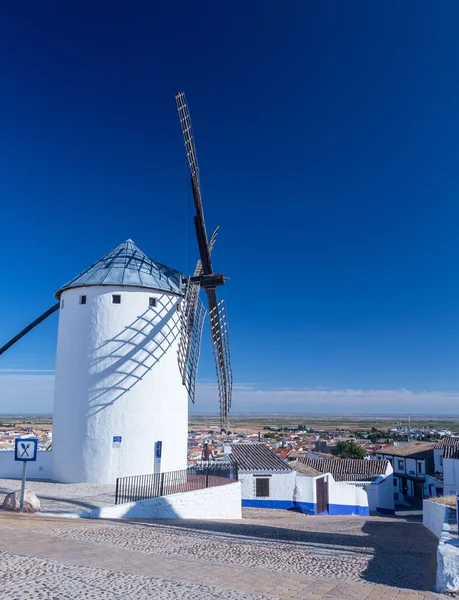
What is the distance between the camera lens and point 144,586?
17.8ft

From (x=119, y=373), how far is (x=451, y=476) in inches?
1011

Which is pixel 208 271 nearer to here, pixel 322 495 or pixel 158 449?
pixel 158 449

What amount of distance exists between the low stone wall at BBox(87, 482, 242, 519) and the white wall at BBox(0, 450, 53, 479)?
19.9 feet

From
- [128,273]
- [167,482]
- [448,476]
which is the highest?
[128,273]

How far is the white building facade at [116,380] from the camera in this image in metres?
15.8

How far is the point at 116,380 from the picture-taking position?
1609 cm

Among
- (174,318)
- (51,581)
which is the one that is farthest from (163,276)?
(51,581)

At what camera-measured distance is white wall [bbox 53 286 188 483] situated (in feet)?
51.9

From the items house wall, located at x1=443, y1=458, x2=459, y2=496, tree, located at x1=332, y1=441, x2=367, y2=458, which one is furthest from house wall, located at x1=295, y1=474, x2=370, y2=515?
tree, located at x1=332, y1=441, x2=367, y2=458

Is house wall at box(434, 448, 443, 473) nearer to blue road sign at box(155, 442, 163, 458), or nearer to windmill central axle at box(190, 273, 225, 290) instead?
windmill central axle at box(190, 273, 225, 290)

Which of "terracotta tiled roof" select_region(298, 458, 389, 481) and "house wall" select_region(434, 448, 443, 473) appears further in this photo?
"house wall" select_region(434, 448, 443, 473)

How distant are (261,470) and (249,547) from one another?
14728 millimetres

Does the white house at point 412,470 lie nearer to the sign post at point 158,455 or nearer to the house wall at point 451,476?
the house wall at point 451,476

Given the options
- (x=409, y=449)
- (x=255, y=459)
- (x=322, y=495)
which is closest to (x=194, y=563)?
(x=255, y=459)
